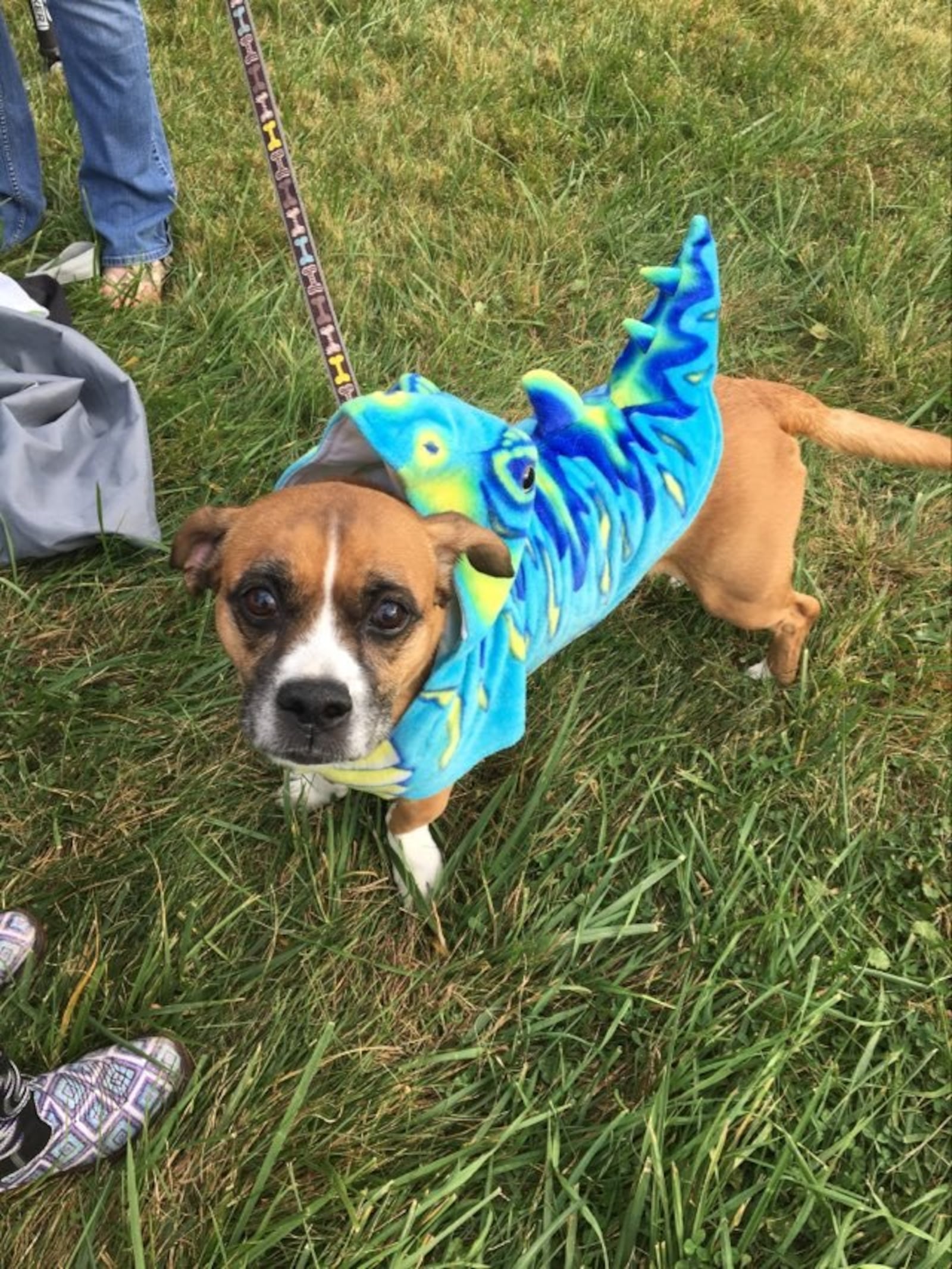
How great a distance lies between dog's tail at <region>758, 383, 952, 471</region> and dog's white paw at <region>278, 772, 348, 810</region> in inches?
71.4

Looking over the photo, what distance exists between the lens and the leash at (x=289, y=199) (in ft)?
8.46

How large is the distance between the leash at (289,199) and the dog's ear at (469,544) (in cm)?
58

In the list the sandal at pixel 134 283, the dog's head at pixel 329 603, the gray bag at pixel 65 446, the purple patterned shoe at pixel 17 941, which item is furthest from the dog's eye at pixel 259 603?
the sandal at pixel 134 283

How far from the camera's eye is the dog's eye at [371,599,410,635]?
208cm

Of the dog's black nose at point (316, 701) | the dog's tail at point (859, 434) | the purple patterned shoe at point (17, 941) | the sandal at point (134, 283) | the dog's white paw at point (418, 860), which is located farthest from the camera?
the sandal at point (134, 283)

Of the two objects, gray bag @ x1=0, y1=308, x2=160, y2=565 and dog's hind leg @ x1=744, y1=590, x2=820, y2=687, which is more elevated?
gray bag @ x1=0, y1=308, x2=160, y2=565

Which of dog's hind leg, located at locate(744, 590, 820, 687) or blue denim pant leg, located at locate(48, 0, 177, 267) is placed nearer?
dog's hind leg, located at locate(744, 590, 820, 687)

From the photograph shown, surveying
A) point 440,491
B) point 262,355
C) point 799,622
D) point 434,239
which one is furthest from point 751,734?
point 434,239

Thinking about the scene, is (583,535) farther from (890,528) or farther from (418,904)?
(890,528)

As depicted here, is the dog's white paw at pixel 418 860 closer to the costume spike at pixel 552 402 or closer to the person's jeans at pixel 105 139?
the costume spike at pixel 552 402

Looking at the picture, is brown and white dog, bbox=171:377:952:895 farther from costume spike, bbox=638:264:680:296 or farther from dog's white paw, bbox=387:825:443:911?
costume spike, bbox=638:264:680:296

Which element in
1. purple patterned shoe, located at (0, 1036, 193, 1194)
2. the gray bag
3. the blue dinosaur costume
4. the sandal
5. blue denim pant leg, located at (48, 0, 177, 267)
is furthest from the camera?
the sandal


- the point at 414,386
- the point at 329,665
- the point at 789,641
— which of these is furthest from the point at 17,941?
the point at 789,641

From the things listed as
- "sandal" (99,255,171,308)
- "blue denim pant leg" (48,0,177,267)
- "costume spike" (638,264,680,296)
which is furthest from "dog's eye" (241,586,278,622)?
"blue denim pant leg" (48,0,177,267)
